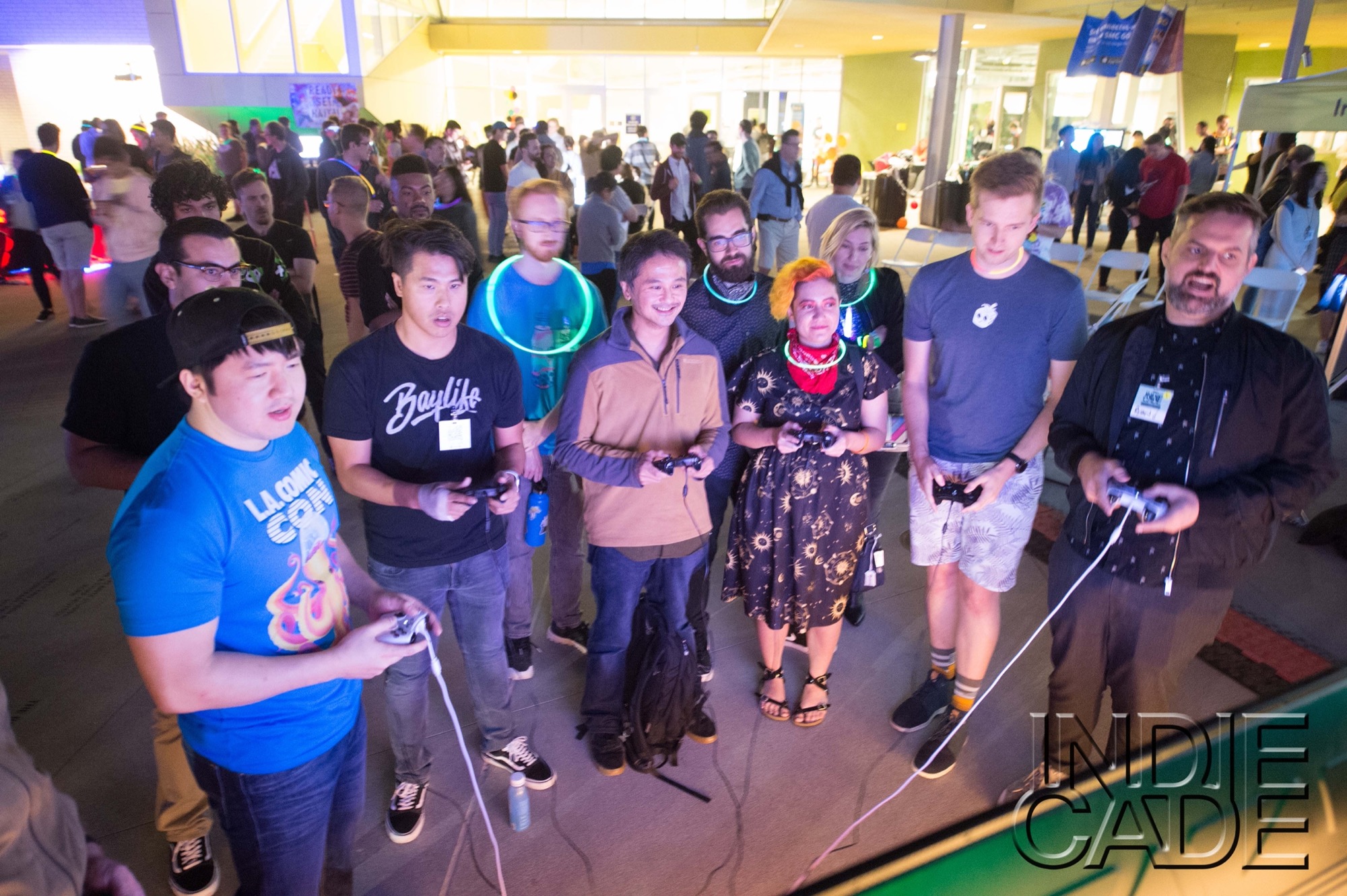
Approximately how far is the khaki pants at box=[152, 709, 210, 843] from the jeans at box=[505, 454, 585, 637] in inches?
43.2

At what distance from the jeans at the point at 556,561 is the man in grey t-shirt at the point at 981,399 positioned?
1304mm

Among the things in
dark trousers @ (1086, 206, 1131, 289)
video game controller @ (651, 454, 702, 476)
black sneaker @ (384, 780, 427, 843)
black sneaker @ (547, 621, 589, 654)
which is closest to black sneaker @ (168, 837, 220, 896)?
black sneaker @ (384, 780, 427, 843)

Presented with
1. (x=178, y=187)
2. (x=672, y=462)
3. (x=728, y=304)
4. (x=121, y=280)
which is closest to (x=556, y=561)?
(x=672, y=462)

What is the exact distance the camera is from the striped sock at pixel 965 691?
103 inches

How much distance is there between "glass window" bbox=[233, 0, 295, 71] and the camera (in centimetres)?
1856

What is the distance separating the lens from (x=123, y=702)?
9.22 ft

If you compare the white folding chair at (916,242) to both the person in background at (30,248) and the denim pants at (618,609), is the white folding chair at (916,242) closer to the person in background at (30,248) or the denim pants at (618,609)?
the denim pants at (618,609)

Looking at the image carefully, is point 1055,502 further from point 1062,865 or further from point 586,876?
point 1062,865

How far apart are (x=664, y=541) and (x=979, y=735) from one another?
1372mm

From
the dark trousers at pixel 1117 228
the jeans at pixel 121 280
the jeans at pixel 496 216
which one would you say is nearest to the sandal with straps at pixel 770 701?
the jeans at pixel 121 280

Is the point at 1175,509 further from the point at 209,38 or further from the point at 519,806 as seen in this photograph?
the point at 209,38

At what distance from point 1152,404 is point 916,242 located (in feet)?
32.9

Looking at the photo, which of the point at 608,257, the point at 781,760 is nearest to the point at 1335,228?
the point at 608,257

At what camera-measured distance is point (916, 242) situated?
441 inches
